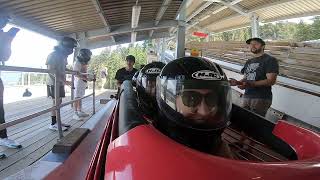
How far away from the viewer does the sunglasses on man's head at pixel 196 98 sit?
1.68 m

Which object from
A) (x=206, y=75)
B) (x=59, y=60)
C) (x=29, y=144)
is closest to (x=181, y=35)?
(x=59, y=60)

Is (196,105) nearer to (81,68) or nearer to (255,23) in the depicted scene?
(81,68)

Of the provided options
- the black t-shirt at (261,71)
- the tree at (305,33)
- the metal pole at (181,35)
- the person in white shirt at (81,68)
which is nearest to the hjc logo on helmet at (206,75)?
the black t-shirt at (261,71)

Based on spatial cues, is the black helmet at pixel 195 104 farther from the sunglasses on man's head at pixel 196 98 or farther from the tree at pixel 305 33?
the tree at pixel 305 33

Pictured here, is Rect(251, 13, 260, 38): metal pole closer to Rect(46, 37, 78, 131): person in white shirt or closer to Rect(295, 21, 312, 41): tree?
Rect(46, 37, 78, 131): person in white shirt

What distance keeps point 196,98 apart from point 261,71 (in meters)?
2.88

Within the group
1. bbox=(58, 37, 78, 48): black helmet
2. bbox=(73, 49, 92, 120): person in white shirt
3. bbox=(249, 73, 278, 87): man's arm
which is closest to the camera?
bbox=(249, 73, 278, 87): man's arm

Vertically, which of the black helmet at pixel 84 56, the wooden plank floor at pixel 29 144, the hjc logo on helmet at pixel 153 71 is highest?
the black helmet at pixel 84 56

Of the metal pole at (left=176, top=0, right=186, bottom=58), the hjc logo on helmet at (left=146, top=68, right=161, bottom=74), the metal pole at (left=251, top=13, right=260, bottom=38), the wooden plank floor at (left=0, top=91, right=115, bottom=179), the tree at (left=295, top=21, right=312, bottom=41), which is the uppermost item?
the tree at (left=295, top=21, right=312, bottom=41)

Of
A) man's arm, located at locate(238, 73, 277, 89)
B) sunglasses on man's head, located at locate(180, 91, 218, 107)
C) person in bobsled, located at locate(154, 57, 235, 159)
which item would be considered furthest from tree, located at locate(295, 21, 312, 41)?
sunglasses on man's head, located at locate(180, 91, 218, 107)

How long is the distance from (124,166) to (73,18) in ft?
25.6

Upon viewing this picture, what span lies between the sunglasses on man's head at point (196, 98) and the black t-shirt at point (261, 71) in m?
2.74

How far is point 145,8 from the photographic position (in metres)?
9.74

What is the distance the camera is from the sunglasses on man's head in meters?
1.68
